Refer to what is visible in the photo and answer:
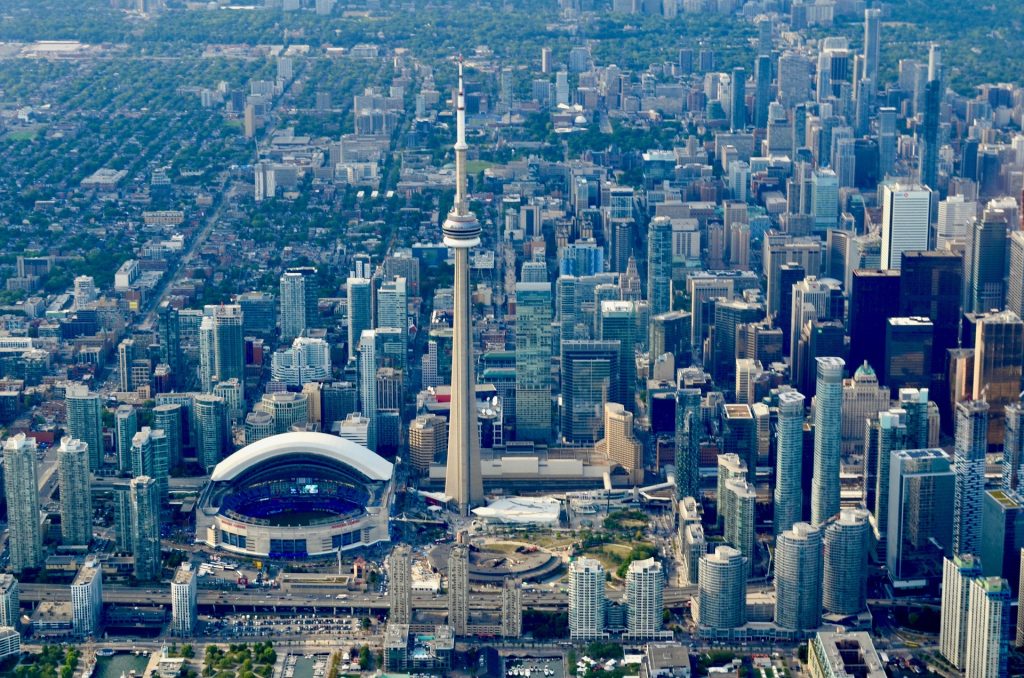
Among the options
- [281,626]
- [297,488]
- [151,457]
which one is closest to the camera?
[281,626]

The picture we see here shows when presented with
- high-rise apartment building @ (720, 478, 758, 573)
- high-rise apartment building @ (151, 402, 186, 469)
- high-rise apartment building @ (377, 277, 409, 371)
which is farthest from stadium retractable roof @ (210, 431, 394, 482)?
high-rise apartment building @ (377, 277, 409, 371)

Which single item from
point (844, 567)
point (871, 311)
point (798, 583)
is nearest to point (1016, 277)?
point (871, 311)

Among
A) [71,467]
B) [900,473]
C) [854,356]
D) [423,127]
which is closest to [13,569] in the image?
[71,467]

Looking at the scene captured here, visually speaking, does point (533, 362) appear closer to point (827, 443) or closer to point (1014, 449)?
point (827, 443)

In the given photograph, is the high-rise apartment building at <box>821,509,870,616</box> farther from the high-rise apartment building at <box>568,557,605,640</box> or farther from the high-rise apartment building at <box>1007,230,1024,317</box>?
the high-rise apartment building at <box>1007,230,1024,317</box>

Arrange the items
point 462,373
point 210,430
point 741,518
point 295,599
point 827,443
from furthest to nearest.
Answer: point 210,430 → point 462,373 → point 827,443 → point 741,518 → point 295,599

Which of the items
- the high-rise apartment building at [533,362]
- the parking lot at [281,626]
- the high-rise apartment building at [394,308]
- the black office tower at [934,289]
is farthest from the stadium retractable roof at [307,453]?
the black office tower at [934,289]
